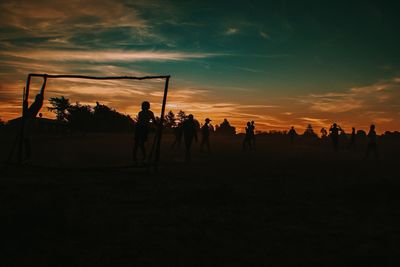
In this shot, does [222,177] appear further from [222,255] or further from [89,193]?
[222,255]

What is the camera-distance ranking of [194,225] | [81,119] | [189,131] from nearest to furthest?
[194,225]
[189,131]
[81,119]

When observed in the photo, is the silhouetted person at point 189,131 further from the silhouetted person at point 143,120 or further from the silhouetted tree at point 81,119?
the silhouetted tree at point 81,119

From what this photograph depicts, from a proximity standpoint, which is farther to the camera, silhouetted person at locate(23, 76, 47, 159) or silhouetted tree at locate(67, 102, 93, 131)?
silhouetted tree at locate(67, 102, 93, 131)

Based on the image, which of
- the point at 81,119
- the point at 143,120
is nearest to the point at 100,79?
the point at 143,120

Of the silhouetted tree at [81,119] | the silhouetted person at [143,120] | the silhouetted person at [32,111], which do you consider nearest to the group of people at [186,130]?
the silhouetted person at [143,120]

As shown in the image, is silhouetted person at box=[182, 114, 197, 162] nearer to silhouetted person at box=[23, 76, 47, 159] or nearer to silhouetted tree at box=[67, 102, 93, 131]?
silhouetted person at box=[23, 76, 47, 159]

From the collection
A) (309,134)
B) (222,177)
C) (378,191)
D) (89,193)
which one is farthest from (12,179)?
(309,134)

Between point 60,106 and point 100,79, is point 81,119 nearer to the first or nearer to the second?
point 60,106

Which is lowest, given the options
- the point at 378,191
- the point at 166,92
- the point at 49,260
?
the point at 49,260

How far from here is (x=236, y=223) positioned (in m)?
5.73

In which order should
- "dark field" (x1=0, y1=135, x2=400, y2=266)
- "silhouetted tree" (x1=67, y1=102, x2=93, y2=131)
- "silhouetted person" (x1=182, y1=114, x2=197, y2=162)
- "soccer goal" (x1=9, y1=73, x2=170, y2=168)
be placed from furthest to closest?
"silhouetted tree" (x1=67, y1=102, x2=93, y2=131), "silhouetted person" (x1=182, y1=114, x2=197, y2=162), "soccer goal" (x1=9, y1=73, x2=170, y2=168), "dark field" (x1=0, y1=135, x2=400, y2=266)

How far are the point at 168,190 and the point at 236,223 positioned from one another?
10.6ft

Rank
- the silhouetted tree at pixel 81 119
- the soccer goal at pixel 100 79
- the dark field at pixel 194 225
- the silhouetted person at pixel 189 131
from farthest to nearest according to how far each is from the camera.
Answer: the silhouetted tree at pixel 81 119 → the silhouetted person at pixel 189 131 → the soccer goal at pixel 100 79 → the dark field at pixel 194 225

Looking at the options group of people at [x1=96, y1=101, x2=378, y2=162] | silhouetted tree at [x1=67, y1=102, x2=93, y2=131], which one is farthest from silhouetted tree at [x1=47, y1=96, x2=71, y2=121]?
group of people at [x1=96, y1=101, x2=378, y2=162]
